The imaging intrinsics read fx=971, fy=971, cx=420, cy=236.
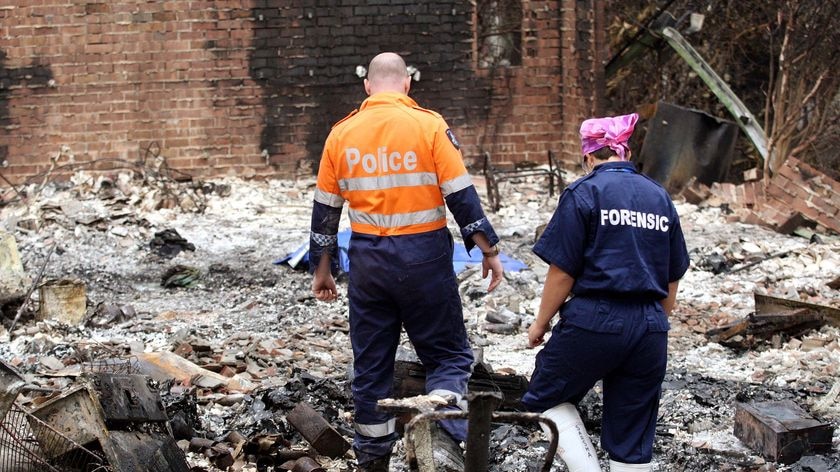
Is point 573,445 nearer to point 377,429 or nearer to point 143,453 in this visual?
point 377,429

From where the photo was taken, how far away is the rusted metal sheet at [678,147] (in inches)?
529

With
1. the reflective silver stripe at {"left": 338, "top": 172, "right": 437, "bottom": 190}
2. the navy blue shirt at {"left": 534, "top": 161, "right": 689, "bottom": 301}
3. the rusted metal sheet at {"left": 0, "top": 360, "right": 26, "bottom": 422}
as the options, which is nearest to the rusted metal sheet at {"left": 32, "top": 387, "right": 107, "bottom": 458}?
the rusted metal sheet at {"left": 0, "top": 360, "right": 26, "bottom": 422}

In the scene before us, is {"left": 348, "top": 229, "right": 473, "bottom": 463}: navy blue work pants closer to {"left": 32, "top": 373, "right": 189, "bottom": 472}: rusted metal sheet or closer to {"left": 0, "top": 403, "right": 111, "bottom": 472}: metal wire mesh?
{"left": 32, "top": 373, "right": 189, "bottom": 472}: rusted metal sheet

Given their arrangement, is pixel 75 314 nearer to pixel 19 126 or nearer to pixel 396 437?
pixel 396 437

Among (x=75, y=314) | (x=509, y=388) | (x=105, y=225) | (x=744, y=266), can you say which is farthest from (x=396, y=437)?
(x=105, y=225)

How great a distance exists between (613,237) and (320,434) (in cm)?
191

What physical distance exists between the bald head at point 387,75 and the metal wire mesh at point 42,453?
2.03m

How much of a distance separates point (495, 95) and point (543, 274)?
4.92 metres

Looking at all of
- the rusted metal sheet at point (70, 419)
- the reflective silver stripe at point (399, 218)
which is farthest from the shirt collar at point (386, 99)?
the rusted metal sheet at point (70, 419)

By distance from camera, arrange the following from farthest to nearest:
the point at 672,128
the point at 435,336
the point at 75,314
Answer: the point at 672,128 → the point at 75,314 → the point at 435,336

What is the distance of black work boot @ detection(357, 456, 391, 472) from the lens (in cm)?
450

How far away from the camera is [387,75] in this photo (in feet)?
14.9

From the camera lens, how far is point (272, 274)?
10.1m

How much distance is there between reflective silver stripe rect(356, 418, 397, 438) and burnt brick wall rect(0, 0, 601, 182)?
31.6ft
